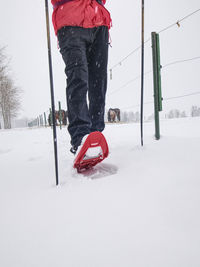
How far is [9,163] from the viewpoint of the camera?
1.16 m

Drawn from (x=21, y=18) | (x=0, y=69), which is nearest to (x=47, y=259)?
(x=0, y=69)

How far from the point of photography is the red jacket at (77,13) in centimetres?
89

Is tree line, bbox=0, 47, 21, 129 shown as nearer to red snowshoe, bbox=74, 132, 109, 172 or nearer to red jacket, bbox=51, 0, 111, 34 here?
red jacket, bbox=51, 0, 111, 34

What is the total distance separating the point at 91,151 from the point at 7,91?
15603 mm

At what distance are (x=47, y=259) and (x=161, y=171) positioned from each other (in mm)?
557

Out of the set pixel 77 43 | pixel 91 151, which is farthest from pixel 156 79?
pixel 91 151

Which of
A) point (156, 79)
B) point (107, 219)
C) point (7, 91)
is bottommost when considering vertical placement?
point (107, 219)

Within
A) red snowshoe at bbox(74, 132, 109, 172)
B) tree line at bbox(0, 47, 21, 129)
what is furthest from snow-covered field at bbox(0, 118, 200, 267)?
tree line at bbox(0, 47, 21, 129)

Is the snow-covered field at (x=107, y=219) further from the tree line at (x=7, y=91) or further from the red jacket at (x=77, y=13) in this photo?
the tree line at (x=7, y=91)

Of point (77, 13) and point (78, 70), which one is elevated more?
point (77, 13)

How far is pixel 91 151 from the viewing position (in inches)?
31.1

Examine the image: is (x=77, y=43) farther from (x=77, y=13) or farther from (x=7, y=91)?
(x=7, y=91)

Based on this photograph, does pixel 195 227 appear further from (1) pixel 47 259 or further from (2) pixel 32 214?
(2) pixel 32 214

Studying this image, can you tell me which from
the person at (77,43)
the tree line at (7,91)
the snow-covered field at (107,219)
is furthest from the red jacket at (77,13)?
the tree line at (7,91)
